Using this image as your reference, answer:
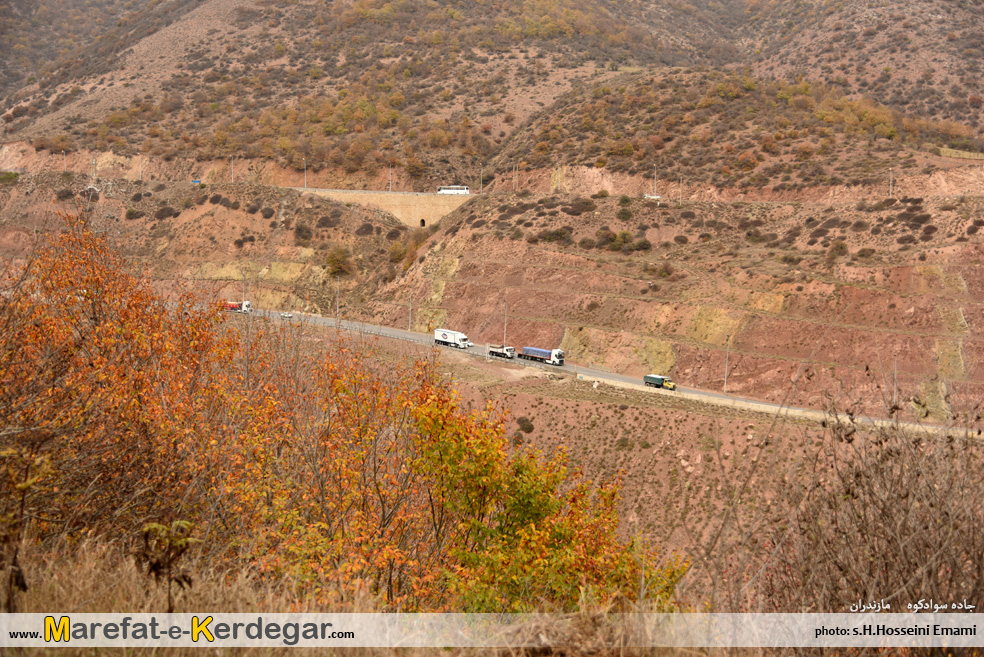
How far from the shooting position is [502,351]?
5531 cm

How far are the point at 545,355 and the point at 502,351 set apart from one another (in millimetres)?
3408

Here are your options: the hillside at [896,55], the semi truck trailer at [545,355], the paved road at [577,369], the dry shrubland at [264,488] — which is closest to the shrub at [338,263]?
the paved road at [577,369]

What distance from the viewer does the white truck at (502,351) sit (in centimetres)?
5516

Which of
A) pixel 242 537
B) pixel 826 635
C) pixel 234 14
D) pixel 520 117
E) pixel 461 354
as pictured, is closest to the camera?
pixel 826 635

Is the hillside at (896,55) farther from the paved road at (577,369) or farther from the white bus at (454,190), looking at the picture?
the paved road at (577,369)

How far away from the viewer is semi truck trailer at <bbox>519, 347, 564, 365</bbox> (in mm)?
54188

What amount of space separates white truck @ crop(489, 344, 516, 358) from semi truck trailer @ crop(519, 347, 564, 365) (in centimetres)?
94

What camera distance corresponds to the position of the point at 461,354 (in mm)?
56656

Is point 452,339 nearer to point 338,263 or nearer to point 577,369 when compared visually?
point 577,369

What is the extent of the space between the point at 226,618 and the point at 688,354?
155 ft

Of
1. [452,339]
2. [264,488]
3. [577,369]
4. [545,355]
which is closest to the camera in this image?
[264,488]

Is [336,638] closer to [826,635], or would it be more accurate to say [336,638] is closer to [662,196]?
[826,635]

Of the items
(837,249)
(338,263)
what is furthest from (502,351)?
(338,263)

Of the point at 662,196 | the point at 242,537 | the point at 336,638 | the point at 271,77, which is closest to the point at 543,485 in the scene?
the point at 242,537
